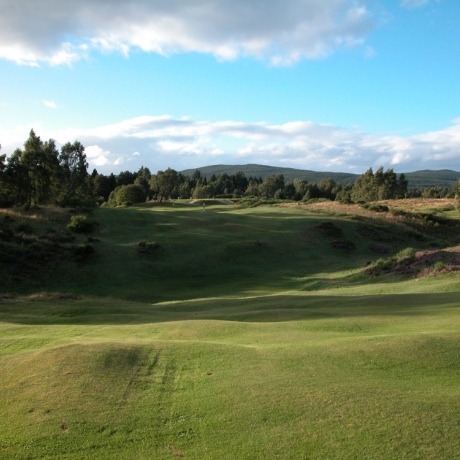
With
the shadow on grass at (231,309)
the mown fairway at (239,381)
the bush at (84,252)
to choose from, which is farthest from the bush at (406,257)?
the bush at (84,252)

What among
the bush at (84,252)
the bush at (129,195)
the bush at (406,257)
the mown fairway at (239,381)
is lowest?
the bush at (84,252)

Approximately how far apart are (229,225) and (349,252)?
16262 mm

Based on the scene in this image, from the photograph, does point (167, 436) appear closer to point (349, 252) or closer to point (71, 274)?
point (71, 274)

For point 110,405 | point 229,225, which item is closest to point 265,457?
point 110,405

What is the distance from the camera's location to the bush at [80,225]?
55.0 meters

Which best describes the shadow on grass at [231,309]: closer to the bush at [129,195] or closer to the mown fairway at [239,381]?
the mown fairway at [239,381]

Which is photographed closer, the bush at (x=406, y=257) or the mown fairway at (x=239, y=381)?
the mown fairway at (x=239, y=381)

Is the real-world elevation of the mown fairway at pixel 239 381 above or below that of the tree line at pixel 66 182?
below

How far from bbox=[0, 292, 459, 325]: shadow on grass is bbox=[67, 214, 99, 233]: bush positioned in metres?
27.4

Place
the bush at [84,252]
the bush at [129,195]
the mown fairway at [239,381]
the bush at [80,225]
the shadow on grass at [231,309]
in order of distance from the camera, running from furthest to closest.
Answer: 1. the bush at [129,195]
2. the bush at [80,225]
3. the bush at [84,252]
4. the shadow on grass at [231,309]
5. the mown fairway at [239,381]

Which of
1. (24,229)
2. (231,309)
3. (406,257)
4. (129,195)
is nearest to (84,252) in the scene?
(24,229)

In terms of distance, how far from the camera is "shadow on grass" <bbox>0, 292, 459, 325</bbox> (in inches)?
776

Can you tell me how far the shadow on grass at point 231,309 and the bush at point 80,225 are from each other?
27397 mm

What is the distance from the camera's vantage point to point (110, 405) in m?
9.84
